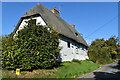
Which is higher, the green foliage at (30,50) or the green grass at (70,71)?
the green foliage at (30,50)

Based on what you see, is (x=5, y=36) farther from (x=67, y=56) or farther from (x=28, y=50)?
(x=67, y=56)

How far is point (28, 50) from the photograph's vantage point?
9.44 meters

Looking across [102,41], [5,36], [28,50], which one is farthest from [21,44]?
[102,41]

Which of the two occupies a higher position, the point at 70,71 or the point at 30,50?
the point at 30,50

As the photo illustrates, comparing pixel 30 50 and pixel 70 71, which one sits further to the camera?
pixel 70 71

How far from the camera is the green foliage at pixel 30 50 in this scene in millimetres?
9422

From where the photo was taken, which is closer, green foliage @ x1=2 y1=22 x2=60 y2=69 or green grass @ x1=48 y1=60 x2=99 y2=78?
green grass @ x1=48 y1=60 x2=99 y2=78

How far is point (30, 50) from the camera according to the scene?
952 centimetres

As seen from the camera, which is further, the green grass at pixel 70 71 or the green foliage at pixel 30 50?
the green foliage at pixel 30 50

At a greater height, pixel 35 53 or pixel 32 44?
pixel 32 44

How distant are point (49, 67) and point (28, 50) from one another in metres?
Result: 2.51

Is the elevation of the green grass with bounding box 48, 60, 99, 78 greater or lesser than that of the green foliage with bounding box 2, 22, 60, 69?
lesser

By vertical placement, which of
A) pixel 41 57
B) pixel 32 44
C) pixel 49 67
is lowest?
pixel 49 67

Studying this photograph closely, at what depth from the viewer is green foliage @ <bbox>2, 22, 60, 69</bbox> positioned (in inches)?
371
